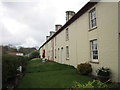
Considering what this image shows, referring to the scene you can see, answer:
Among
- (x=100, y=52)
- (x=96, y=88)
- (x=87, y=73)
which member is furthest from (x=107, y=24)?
(x=96, y=88)

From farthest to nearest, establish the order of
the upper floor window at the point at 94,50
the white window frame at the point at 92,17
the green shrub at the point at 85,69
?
the white window frame at the point at 92,17 → the green shrub at the point at 85,69 → the upper floor window at the point at 94,50

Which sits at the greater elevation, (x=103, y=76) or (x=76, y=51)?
(x=76, y=51)

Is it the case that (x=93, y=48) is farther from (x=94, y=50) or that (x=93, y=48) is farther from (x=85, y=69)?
(x=85, y=69)

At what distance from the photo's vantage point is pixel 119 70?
342 inches

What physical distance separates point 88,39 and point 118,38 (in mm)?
4108

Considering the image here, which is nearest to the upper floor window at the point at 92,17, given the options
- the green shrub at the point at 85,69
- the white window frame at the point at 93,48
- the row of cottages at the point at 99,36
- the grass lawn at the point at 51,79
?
the row of cottages at the point at 99,36

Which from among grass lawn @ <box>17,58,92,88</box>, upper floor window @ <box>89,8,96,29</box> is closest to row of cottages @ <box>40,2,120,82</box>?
upper floor window @ <box>89,8,96,29</box>

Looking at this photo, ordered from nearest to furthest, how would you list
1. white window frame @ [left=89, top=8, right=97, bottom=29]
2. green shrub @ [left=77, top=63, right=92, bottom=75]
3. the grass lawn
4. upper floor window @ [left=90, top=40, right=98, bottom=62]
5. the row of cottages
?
the grass lawn, the row of cottages, upper floor window @ [left=90, top=40, right=98, bottom=62], green shrub @ [left=77, top=63, right=92, bottom=75], white window frame @ [left=89, top=8, right=97, bottom=29]

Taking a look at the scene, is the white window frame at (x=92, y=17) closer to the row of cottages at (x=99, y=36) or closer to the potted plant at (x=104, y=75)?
the row of cottages at (x=99, y=36)

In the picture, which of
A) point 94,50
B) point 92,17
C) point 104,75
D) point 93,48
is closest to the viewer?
point 104,75

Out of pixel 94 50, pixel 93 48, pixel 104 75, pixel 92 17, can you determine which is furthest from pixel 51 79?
pixel 92 17

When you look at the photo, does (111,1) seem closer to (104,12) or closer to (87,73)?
(104,12)

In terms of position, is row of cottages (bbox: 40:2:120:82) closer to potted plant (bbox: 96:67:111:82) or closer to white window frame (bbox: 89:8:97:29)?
white window frame (bbox: 89:8:97:29)

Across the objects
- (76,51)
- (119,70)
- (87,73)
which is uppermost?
(76,51)
